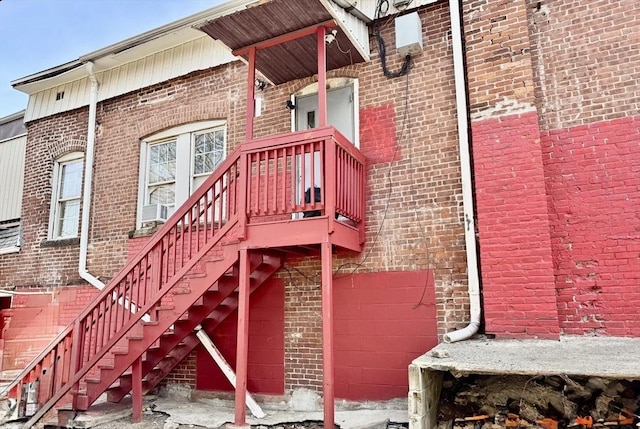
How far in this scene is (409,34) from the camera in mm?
6844

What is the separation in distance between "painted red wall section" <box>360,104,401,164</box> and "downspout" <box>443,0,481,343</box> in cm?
96

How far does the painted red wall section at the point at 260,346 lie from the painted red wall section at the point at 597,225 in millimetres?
3810

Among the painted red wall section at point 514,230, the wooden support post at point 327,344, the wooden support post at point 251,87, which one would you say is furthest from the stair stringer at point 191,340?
the painted red wall section at point 514,230

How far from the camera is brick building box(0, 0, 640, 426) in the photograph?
571 cm

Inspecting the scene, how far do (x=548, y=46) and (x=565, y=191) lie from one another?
191 centimetres

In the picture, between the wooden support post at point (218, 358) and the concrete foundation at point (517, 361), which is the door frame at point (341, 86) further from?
the wooden support post at point (218, 358)

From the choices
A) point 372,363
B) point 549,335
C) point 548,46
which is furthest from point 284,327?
point 548,46

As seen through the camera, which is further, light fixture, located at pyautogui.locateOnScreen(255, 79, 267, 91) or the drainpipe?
the drainpipe

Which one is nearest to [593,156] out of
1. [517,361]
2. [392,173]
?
[392,173]

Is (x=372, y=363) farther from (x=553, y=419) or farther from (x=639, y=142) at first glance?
(x=639, y=142)

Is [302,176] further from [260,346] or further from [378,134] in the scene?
[260,346]

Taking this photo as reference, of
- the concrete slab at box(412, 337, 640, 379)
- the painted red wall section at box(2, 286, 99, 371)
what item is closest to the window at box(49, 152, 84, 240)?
the painted red wall section at box(2, 286, 99, 371)

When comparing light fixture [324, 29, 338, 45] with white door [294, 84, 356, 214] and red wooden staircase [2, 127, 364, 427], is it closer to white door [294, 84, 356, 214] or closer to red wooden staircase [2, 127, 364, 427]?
white door [294, 84, 356, 214]

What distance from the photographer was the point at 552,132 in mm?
6082
